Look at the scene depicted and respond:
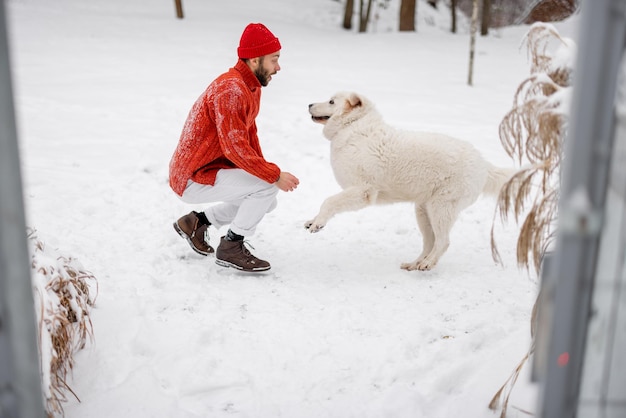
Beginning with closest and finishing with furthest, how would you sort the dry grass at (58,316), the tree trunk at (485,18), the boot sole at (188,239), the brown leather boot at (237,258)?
the dry grass at (58,316) < the brown leather boot at (237,258) < the boot sole at (188,239) < the tree trunk at (485,18)

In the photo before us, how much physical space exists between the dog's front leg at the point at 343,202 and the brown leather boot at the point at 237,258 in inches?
16.4

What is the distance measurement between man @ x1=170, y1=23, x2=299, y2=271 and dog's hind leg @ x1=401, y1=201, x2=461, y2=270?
1.00m

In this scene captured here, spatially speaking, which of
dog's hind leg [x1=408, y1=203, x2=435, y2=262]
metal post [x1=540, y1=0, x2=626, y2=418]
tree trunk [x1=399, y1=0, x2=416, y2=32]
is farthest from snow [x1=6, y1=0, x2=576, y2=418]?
tree trunk [x1=399, y1=0, x2=416, y2=32]

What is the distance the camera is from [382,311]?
3.77 metres

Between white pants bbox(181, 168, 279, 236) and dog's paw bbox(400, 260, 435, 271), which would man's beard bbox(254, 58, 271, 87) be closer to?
white pants bbox(181, 168, 279, 236)

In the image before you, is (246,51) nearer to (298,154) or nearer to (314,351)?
(314,351)

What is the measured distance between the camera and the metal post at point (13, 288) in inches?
57.7

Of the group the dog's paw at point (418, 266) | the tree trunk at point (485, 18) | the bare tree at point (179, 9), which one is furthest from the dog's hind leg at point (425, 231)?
the tree trunk at point (485, 18)

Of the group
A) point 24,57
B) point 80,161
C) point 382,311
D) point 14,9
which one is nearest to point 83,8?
point 14,9

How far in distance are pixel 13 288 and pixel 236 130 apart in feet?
8.04

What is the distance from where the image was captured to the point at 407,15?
1585cm

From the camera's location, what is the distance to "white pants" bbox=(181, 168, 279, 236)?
4133 millimetres

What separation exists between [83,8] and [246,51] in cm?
1205

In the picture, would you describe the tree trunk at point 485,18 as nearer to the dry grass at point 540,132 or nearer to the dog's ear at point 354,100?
the dog's ear at point 354,100
